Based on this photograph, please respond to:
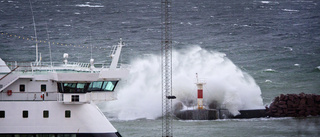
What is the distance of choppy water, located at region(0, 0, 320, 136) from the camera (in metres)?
67.2

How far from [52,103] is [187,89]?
144ft

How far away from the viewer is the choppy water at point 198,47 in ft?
221

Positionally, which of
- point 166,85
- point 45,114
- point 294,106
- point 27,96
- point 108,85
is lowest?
point 45,114

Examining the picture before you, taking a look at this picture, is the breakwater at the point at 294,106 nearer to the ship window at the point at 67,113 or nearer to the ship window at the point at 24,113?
the ship window at the point at 67,113

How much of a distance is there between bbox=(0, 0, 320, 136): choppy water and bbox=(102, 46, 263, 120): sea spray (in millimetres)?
107

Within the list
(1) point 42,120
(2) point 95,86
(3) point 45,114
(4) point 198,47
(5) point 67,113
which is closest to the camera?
(1) point 42,120

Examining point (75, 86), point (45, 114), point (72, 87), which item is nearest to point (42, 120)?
point (45, 114)

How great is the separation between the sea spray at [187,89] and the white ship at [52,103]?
3397 centimetres

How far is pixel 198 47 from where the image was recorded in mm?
100750

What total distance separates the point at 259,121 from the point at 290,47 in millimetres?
52585

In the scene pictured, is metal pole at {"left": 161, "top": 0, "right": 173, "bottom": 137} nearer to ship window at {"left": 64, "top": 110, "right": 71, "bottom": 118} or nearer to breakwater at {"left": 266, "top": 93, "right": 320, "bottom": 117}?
breakwater at {"left": 266, "top": 93, "right": 320, "bottom": 117}

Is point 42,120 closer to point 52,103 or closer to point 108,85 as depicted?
point 52,103

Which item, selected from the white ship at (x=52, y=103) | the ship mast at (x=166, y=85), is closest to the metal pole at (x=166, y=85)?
the ship mast at (x=166, y=85)

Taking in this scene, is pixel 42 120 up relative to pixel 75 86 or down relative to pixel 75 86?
down
